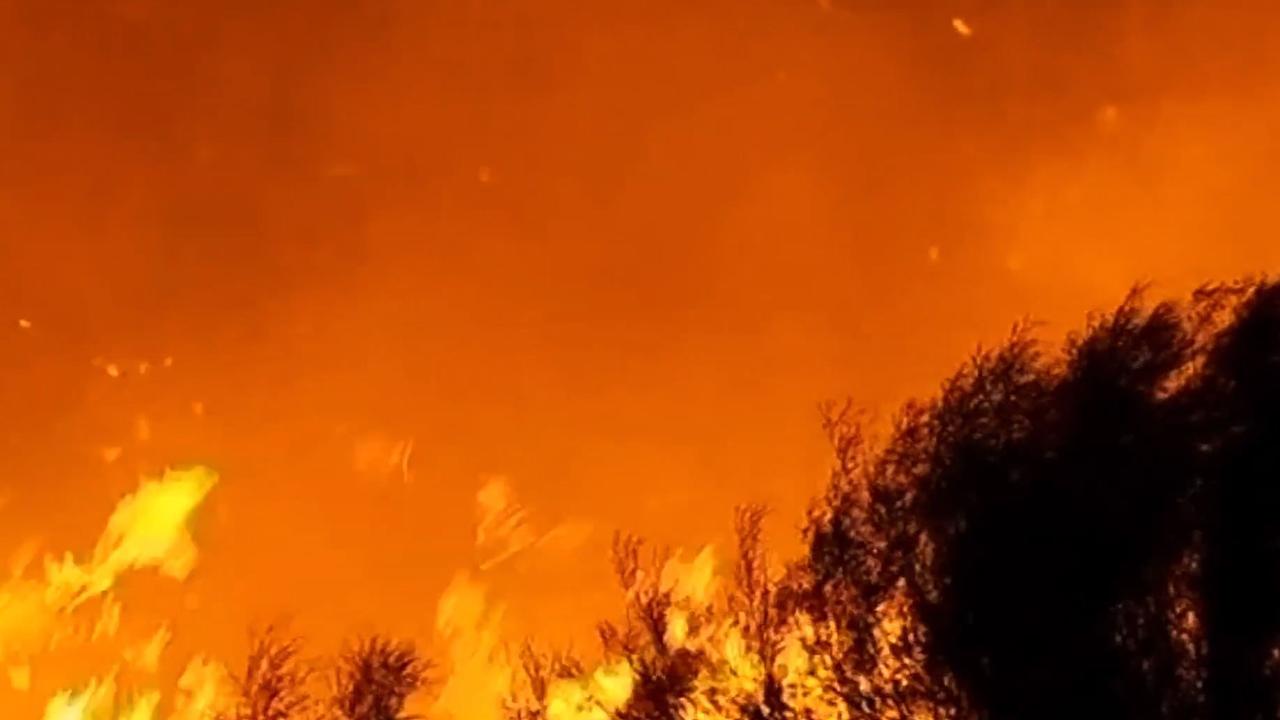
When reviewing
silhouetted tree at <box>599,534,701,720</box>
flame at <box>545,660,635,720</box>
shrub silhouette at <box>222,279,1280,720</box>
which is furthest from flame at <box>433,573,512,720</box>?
shrub silhouette at <box>222,279,1280,720</box>

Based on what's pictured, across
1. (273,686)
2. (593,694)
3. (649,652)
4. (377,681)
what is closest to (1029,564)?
(649,652)

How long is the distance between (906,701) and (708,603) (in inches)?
116

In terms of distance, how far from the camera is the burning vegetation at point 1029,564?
1480 cm

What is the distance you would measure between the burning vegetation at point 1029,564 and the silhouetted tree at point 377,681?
2211 millimetres

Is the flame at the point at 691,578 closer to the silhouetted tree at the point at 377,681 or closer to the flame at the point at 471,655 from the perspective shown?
the flame at the point at 471,655

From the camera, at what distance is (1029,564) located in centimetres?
1527

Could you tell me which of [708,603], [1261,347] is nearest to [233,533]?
[708,603]

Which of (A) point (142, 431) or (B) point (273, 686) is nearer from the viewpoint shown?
(B) point (273, 686)

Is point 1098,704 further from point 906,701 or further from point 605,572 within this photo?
point 605,572

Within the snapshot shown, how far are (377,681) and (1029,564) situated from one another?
8.11 m

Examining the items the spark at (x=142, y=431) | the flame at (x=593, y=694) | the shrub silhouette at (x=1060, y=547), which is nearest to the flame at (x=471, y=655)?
the flame at (x=593, y=694)

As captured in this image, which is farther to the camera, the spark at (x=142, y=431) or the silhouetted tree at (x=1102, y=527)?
the spark at (x=142, y=431)

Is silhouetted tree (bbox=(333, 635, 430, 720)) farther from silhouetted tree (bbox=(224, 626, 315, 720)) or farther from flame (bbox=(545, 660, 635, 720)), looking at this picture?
flame (bbox=(545, 660, 635, 720))

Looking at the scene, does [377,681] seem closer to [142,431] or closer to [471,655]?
[471,655]
